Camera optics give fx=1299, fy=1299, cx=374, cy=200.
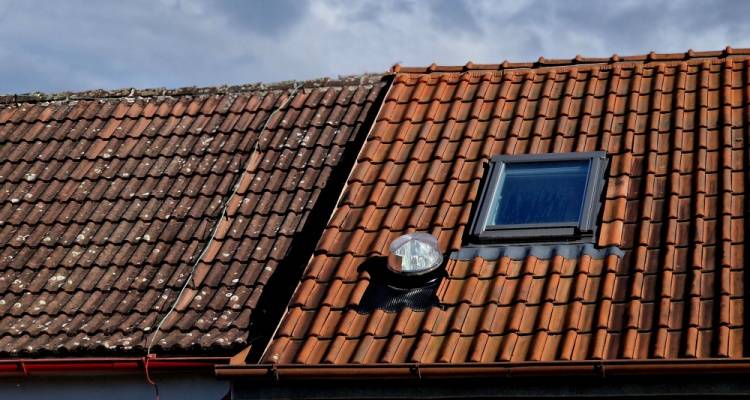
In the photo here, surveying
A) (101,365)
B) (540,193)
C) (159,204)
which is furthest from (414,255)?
(159,204)

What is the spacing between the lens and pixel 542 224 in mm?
8719

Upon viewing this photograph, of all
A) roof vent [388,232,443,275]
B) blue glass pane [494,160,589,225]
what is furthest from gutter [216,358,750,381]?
blue glass pane [494,160,589,225]

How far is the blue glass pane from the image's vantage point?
887cm

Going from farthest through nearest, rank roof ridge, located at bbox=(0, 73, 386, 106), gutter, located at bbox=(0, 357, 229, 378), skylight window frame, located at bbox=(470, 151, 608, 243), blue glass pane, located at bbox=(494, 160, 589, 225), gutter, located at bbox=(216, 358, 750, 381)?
1. roof ridge, located at bbox=(0, 73, 386, 106)
2. blue glass pane, located at bbox=(494, 160, 589, 225)
3. skylight window frame, located at bbox=(470, 151, 608, 243)
4. gutter, located at bbox=(0, 357, 229, 378)
5. gutter, located at bbox=(216, 358, 750, 381)

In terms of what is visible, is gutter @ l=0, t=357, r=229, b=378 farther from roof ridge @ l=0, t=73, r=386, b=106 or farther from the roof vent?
roof ridge @ l=0, t=73, r=386, b=106

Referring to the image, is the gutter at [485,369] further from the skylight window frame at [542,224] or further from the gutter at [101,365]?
the skylight window frame at [542,224]

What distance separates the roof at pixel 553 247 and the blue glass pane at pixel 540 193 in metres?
0.21

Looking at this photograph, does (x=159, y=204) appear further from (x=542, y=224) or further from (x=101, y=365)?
(x=542, y=224)

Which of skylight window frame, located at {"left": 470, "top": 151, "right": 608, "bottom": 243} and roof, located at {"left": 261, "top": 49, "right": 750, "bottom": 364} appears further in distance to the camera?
skylight window frame, located at {"left": 470, "top": 151, "right": 608, "bottom": 243}

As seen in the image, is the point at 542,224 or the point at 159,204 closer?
the point at 542,224

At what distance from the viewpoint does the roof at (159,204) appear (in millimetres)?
8977

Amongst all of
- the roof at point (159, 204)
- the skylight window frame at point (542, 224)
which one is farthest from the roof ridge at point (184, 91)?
the skylight window frame at point (542, 224)

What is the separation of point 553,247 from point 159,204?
11.3ft

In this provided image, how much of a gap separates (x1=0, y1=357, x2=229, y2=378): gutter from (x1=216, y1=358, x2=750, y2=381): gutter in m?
0.48
